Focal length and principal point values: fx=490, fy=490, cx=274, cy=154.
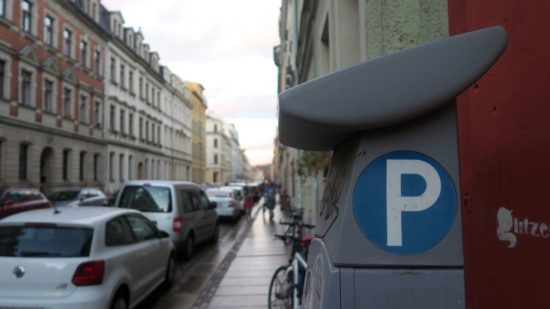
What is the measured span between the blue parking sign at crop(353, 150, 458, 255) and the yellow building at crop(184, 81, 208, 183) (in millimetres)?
72196

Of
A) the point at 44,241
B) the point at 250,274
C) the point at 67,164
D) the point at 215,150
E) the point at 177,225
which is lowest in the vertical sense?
the point at 250,274

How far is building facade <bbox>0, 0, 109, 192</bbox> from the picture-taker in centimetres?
2542

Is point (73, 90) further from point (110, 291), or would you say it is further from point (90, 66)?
point (110, 291)

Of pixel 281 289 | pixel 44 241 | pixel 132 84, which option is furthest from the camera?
pixel 132 84

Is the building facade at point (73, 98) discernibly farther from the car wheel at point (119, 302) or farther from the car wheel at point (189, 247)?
the car wheel at point (119, 302)

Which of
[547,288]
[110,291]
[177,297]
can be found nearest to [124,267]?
[110,291]

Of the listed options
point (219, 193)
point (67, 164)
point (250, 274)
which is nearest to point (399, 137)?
point (250, 274)

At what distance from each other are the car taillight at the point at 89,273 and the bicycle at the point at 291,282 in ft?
6.80

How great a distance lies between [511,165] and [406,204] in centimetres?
99

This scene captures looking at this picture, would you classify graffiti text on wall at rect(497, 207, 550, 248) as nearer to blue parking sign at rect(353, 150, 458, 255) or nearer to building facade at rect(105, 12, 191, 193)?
blue parking sign at rect(353, 150, 458, 255)

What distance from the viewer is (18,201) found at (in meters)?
16.3

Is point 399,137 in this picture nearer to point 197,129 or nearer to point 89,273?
point 89,273

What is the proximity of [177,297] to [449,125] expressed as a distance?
707 cm

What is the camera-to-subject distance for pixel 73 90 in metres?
32.9
